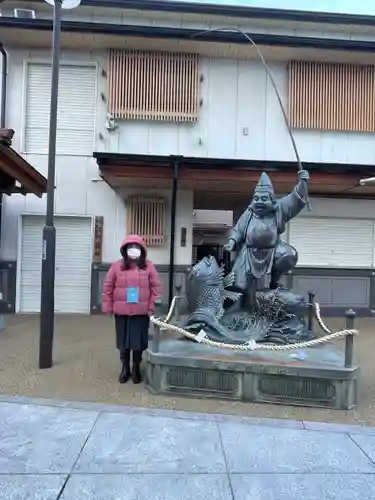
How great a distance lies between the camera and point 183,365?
482 cm

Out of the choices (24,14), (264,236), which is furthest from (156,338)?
(24,14)

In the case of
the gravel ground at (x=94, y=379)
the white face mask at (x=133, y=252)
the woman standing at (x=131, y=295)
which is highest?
the white face mask at (x=133, y=252)

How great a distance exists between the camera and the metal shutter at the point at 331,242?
11.1 meters

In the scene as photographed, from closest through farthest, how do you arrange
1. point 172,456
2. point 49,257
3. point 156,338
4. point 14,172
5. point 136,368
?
point 172,456
point 156,338
point 136,368
point 49,257
point 14,172

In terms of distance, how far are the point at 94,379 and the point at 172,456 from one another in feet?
7.44

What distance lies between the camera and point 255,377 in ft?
15.5

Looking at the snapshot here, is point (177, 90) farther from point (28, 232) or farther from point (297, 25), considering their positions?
point (28, 232)

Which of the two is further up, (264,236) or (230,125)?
(230,125)

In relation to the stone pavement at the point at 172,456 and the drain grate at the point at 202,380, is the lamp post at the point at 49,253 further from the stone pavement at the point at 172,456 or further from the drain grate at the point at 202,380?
the drain grate at the point at 202,380

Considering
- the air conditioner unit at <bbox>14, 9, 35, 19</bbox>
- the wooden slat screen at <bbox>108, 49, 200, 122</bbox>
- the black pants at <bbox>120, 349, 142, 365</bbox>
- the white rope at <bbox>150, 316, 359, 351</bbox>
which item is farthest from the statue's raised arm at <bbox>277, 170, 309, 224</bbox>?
the air conditioner unit at <bbox>14, 9, 35, 19</bbox>

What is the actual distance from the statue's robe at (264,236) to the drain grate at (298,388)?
166 cm

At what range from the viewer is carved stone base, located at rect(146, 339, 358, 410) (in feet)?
15.0

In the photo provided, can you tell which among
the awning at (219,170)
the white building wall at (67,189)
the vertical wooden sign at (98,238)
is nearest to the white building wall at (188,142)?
the white building wall at (67,189)

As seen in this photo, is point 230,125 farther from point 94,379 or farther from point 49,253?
point 94,379
